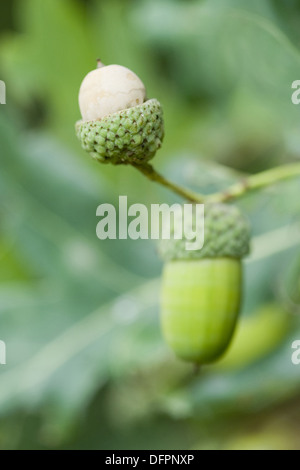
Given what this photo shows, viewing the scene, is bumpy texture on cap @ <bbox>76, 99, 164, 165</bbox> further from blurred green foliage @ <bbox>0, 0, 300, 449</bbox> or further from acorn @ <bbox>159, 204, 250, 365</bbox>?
blurred green foliage @ <bbox>0, 0, 300, 449</bbox>

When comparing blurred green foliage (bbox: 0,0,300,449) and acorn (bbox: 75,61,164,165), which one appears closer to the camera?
acorn (bbox: 75,61,164,165)

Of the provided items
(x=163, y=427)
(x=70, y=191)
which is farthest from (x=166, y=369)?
(x=70, y=191)

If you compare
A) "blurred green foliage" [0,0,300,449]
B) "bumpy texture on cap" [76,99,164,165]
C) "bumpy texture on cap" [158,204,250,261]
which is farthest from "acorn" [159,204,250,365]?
"blurred green foliage" [0,0,300,449]

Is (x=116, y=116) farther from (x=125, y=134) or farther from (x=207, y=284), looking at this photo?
(x=207, y=284)

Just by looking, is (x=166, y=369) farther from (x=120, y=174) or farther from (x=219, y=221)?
(x=219, y=221)

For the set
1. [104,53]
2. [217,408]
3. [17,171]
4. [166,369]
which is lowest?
[217,408]

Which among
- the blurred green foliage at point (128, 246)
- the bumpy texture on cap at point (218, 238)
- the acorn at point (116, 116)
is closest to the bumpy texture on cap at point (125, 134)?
the acorn at point (116, 116)

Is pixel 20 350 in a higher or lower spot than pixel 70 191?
lower
